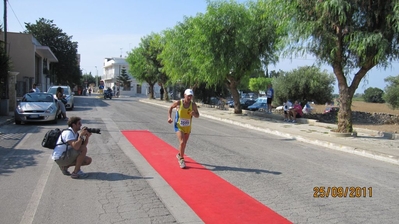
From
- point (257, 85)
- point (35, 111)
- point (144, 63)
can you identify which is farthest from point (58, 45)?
point (257, 85)

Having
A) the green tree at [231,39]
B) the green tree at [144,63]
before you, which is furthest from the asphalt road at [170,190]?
the green tree at [144,63]

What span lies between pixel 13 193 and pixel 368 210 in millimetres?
5596

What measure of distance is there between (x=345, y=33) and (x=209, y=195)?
9538 millimetres

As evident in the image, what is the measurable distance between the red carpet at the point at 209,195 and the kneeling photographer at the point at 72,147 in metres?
1.63

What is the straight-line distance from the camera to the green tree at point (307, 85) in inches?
1187

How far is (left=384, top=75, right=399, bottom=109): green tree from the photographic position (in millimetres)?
31906

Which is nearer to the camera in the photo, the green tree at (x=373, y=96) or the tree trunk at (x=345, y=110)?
the tree trunk at (x=345, y=110)

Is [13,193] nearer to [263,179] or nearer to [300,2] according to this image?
[263,179]

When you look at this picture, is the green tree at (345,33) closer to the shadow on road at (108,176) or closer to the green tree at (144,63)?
the shadow on road at (108,176)

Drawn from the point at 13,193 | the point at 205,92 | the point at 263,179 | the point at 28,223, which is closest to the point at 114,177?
the point at 13,193

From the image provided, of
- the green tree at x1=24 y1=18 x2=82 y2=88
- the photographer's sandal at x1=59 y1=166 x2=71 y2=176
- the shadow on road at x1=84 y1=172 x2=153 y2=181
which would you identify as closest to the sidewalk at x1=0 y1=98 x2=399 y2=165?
the shadow on road at x1=84 y1=172 x2=153 y2=181

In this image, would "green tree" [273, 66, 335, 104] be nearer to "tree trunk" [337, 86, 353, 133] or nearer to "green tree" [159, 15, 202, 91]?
"green tree" [159, 15, 202, 91]

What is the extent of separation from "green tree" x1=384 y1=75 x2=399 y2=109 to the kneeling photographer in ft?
105

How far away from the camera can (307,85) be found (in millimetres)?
30359
